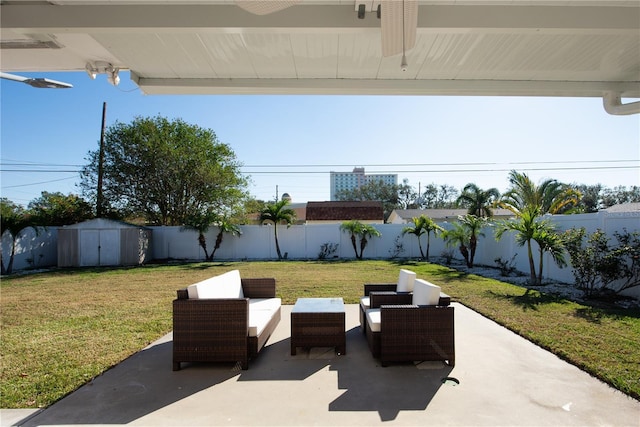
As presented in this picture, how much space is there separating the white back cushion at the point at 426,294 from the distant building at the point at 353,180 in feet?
168

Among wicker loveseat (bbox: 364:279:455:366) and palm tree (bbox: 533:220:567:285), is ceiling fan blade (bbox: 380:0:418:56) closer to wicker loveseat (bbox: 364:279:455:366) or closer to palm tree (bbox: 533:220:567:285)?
wicker loveseat (bbox: 364:279:455:366)

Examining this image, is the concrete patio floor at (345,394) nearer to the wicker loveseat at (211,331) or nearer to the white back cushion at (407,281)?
the wicker loveseat at (211,331)

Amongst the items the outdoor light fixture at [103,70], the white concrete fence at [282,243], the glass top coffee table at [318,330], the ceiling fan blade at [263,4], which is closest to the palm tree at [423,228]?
the white concrete fence at [282,243]

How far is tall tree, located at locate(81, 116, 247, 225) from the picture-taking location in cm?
2089

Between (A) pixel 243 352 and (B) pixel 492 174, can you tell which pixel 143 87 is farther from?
(B) pixel 492 174

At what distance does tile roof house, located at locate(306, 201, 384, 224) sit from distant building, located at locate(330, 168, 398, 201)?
24.0 m

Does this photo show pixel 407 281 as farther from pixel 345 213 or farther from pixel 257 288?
pixel 345 213

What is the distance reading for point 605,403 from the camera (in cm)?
310

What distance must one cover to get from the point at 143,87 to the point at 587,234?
9567mm

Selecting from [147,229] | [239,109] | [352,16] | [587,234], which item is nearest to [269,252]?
[147,229]

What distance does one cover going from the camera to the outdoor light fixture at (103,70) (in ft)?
14.0

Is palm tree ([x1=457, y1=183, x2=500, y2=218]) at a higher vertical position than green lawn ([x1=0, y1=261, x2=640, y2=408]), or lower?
higher

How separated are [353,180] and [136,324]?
195 feet

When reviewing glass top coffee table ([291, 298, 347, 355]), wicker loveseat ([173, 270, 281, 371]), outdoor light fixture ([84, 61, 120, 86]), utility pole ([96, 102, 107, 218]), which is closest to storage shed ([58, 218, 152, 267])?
utility pole ([96, 102, 107, 218])
